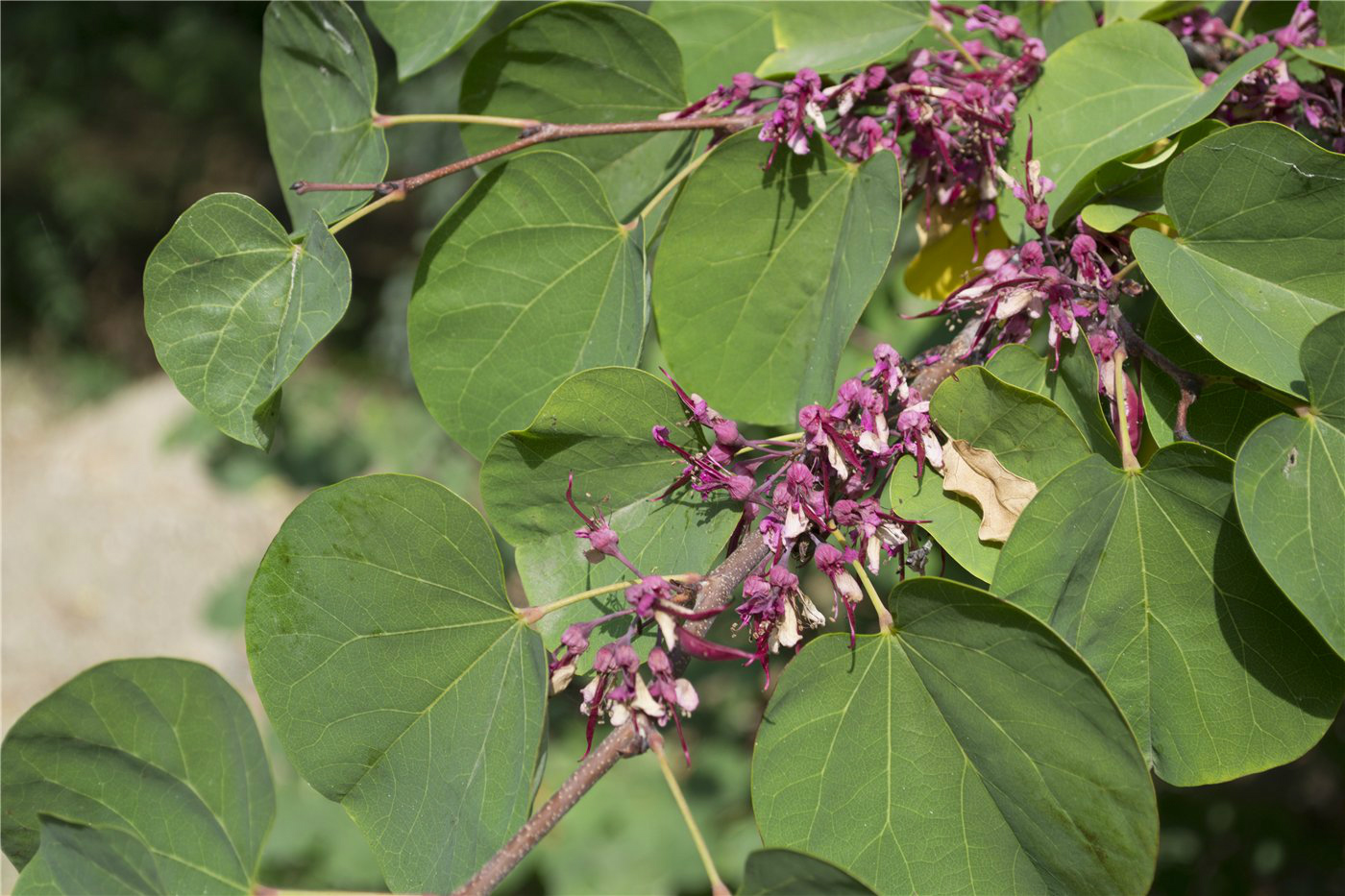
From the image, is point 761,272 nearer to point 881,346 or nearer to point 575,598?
point 881,346

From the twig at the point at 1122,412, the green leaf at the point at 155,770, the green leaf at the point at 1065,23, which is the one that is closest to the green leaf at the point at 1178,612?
the twig at the point at 1122,412

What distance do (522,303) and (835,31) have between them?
1.34ft

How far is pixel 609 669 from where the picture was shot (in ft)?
2.43

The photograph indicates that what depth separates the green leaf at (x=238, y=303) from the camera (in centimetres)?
88

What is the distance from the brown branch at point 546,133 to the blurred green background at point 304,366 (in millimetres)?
1793

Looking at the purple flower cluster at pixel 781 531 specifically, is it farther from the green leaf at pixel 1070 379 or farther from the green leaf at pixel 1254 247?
the green leaf at pixel 1254 247

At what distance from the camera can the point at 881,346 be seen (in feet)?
2.72

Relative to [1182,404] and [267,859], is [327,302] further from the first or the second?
[267,859]

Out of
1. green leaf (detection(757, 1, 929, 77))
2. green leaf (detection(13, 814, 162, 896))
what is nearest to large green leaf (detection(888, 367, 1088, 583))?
green leaf (detection(757, 1, 929, 77))

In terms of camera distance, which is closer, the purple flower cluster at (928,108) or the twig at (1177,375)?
the twig at (1177,375)

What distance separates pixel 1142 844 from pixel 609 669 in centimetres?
36

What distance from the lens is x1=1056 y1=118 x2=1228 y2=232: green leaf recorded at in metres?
0.86

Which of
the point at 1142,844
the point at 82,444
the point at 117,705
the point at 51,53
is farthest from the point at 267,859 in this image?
the point at 51,53

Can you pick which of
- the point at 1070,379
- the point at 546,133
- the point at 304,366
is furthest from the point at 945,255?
the point at 304,366
